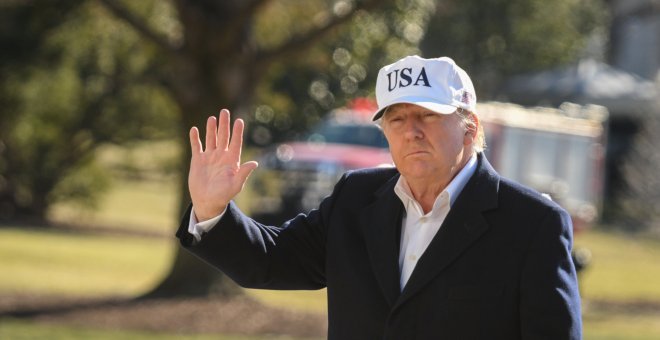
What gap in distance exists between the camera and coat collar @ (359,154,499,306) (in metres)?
3.67

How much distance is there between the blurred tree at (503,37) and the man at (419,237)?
44119mm

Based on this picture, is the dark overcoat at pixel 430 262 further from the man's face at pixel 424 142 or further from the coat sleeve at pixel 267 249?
the man's face at pixel 424 142

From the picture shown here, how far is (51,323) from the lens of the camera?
12.4 metres

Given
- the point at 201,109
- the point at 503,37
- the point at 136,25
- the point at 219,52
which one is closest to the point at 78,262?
the point at 201,109

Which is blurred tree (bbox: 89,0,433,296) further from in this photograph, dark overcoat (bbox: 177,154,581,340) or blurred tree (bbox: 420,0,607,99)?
blurred tree (bbox: 420,0,607,99)

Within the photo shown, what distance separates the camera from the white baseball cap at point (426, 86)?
3.70m

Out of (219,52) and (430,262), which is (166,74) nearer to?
(219,52)

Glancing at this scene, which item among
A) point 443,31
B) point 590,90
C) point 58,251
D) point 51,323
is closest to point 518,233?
point 51,323

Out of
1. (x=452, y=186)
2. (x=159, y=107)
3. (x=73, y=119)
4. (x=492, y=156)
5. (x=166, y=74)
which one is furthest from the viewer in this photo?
(x=159, y=107)

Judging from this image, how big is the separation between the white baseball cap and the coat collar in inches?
9.7

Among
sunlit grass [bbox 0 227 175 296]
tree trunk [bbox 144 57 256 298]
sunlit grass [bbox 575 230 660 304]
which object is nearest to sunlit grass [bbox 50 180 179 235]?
sunlit grass [bbox 0 227 175 296]

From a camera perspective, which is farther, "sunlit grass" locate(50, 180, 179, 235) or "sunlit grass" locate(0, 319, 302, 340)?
"sunlit grass" locate(50, 180, 179, 235)

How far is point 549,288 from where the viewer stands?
3.53 metres

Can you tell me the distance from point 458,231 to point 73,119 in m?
22.9
